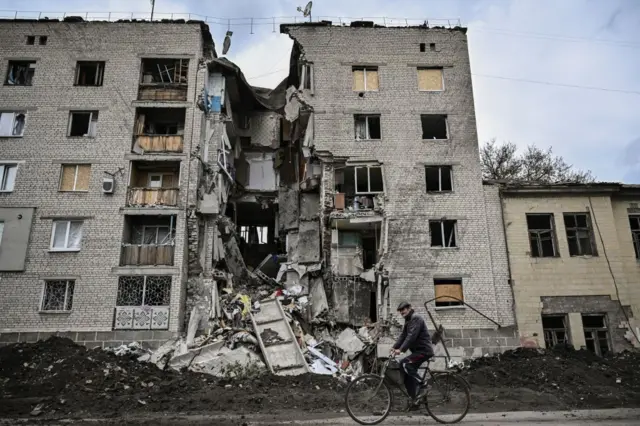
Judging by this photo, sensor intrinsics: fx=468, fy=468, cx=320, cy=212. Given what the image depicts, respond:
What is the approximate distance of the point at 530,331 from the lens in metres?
19.4

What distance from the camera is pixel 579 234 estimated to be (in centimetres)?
2064

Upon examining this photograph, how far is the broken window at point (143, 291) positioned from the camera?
65.5 feet

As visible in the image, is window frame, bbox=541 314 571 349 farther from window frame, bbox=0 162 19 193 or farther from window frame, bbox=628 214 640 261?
window frame, bbox=0 162 19 193

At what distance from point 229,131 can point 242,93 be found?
278 centimetres

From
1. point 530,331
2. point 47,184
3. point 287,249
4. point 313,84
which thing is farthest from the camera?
point 287,249

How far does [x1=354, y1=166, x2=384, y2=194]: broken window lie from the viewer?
870 inches

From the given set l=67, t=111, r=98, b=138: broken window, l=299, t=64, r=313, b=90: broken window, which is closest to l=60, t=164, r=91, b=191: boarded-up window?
l=67, t=111, r=98, b=138: broken window

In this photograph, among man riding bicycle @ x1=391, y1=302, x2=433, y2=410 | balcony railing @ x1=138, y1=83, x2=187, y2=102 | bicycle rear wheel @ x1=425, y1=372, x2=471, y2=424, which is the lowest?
bicycle rear wheel @ x1=425, y1=372, x2=471, y2=424

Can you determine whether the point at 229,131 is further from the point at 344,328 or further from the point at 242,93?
the point at 344,328

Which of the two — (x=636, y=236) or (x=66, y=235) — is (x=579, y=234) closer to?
(x=636, y=236)

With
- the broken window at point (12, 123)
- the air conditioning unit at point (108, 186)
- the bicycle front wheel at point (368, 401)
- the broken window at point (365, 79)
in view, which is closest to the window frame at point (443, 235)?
the broken window at point (365, 79)

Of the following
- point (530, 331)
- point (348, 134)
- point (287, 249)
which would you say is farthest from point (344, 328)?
point (348, 134)

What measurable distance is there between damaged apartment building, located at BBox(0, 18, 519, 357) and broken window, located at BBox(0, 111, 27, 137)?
0.07m

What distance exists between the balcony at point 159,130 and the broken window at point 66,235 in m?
4.37
